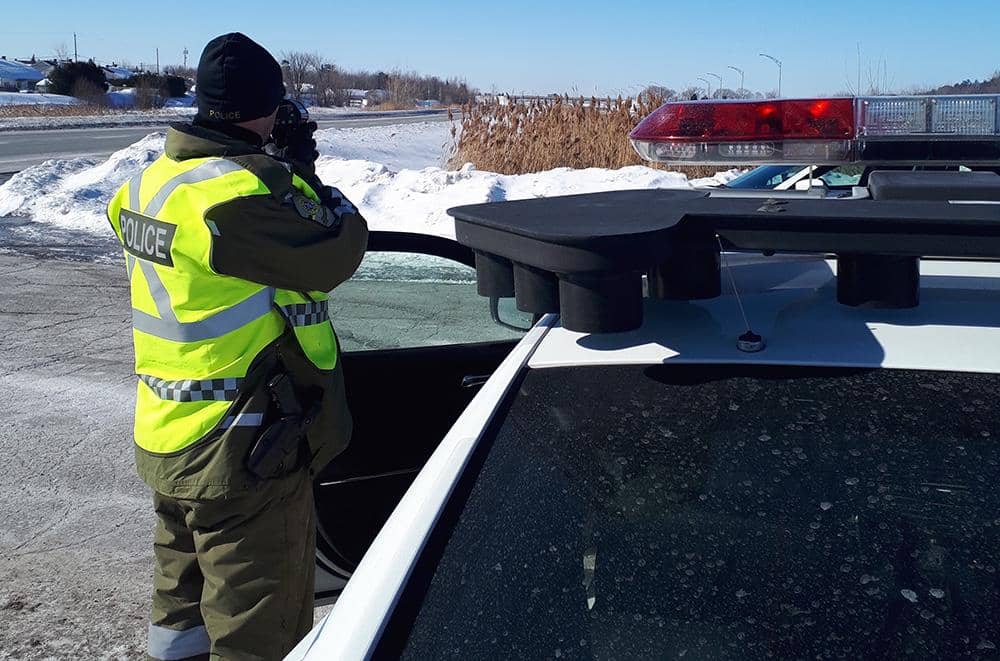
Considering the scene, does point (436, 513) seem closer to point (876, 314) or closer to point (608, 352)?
point (608, 352)

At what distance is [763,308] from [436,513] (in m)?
0.94

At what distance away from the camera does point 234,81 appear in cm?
239

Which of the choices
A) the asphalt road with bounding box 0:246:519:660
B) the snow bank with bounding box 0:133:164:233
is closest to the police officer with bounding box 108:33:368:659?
the asphalt road with bounding box 0:246:519:660

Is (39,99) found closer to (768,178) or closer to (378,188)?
(378,188)

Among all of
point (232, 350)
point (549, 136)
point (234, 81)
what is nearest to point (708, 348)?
point (232, 350)

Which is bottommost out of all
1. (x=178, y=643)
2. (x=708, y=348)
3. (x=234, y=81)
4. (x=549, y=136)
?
(x=178, y=643)

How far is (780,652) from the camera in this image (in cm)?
124

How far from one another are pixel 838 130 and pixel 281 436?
1.43 m

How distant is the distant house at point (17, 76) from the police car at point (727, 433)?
278 feet

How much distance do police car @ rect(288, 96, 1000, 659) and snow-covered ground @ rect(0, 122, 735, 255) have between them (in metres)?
8.19

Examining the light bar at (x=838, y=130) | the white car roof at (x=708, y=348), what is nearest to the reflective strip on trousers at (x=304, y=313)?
the white car roof at (x=708, y=348)

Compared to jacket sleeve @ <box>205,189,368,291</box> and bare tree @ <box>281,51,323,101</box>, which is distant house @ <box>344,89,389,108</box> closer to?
bare tree @ <box>281,51,323,101</box>

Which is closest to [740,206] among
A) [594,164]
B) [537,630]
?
[537,630]

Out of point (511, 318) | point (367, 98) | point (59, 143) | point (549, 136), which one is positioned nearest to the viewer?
point (511, 318)
